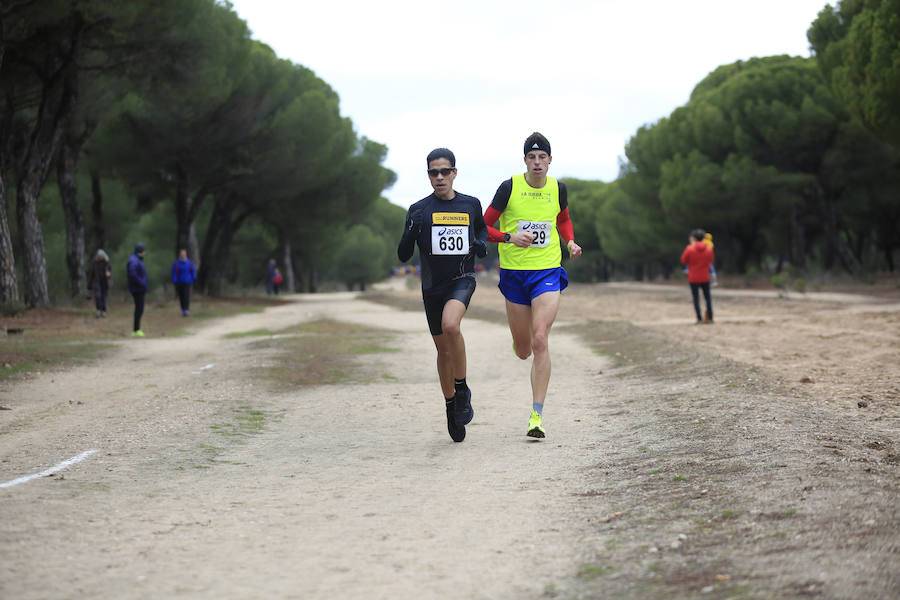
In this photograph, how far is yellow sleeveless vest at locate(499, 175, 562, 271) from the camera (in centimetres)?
784

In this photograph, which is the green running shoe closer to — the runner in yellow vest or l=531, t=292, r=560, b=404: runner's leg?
the runner in yellow vest

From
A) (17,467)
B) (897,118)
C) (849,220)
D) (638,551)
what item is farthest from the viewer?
(849,220)

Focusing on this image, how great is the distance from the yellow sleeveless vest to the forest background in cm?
1798

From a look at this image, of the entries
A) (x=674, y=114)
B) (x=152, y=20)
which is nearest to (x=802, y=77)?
(x=674, y=114)

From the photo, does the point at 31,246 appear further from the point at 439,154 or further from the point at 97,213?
the point at 439,154

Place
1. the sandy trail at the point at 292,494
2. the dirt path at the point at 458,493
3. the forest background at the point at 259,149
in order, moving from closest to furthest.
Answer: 1. the dirt path at the point at 458,493
2. the sandy trail at the point at 292,494
3. the forest background at the point at 259,149

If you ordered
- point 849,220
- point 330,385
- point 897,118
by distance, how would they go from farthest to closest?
point 849,220 → point 897,118 → point 330,385

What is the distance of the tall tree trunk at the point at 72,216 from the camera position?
31422 mm

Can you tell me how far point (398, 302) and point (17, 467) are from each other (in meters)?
34.5

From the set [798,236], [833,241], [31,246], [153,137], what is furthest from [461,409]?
[798,236]

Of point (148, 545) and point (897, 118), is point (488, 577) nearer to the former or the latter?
point (148, 545)

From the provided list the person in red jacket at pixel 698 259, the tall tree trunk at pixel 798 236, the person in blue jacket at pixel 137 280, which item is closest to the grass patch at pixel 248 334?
the person in blue jacket at pixel 137 280

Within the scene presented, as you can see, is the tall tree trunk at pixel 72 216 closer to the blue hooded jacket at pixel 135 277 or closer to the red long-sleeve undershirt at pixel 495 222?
the blue hooded jacket at pixel 135 277

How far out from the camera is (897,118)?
90.9 ft
